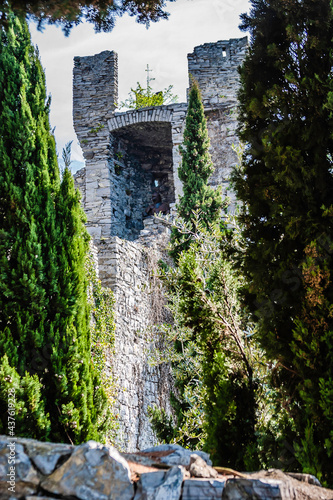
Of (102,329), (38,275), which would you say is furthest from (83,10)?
(102,329)

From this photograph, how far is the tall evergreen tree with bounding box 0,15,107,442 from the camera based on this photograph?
4.28m

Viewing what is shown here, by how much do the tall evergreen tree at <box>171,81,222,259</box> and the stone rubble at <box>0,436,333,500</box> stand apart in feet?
20.4

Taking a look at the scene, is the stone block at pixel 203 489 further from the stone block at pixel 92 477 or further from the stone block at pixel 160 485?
the stone block at pixel 92 477

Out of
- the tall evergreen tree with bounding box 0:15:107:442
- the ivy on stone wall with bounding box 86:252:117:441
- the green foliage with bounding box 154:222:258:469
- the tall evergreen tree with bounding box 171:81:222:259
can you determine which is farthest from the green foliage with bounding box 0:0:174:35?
the tall evergreen tree with bounding box 171:81:222:259

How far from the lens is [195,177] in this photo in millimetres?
10148

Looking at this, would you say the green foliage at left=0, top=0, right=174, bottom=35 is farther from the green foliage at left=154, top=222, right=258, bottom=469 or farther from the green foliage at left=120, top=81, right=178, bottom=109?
the green foliage at left=120, top=81, right=178, bottom=109

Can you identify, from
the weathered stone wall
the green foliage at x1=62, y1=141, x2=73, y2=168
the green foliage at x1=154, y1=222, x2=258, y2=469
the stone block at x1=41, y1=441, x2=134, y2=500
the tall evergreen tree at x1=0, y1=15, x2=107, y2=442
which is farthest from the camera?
the weathered stone wall

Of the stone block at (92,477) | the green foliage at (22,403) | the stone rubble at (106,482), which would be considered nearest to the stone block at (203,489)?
the stone rubble at (106,482)

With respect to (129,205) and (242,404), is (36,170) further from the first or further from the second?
(129,205)

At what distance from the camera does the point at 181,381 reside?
6812mm

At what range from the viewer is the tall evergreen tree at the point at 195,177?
945 centimetres

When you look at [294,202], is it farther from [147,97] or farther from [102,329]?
[147,97]

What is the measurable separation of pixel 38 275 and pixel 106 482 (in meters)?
2.48

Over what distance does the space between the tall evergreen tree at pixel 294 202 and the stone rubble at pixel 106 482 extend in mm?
680
